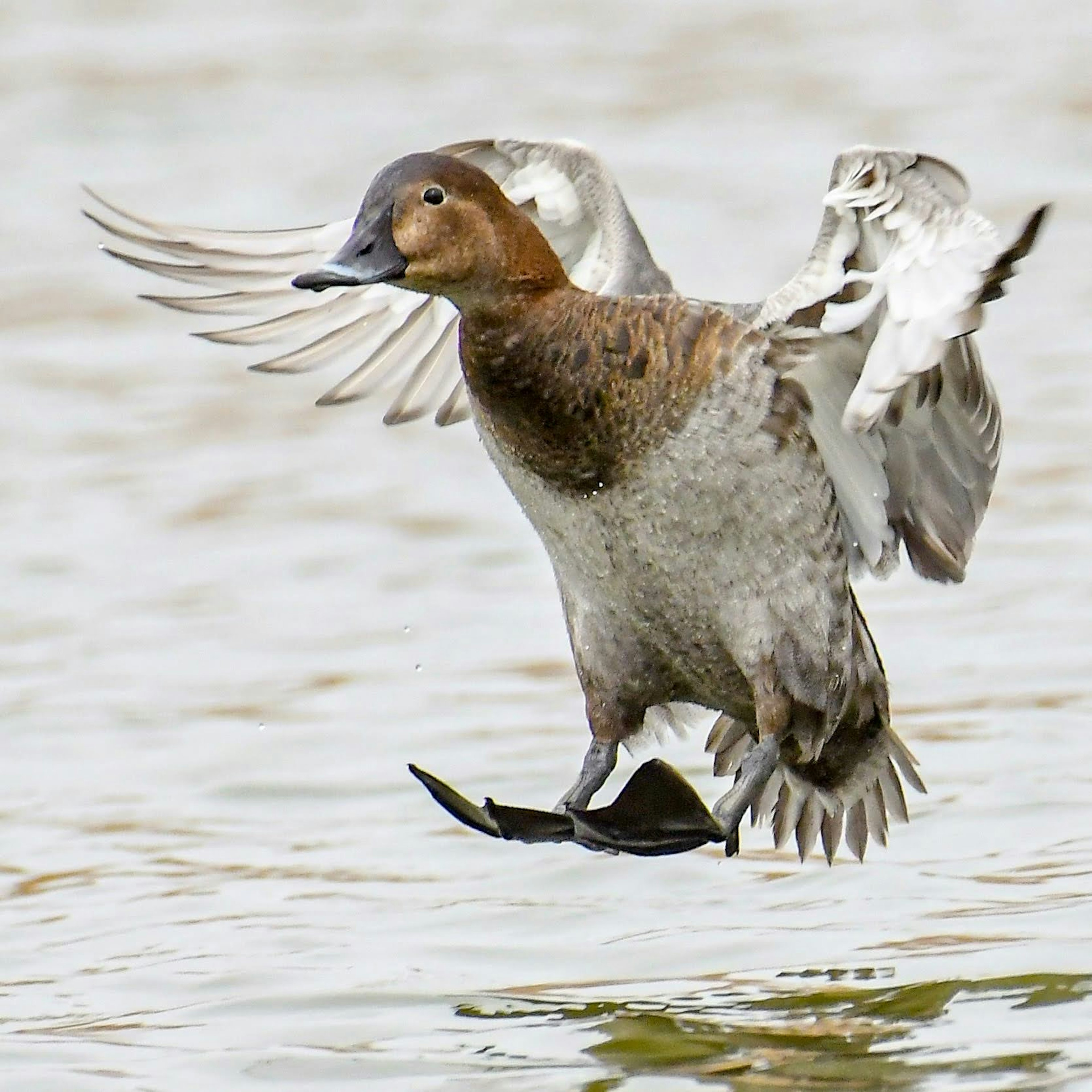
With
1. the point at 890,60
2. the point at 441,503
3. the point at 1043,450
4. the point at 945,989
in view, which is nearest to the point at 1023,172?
the point at 890,60

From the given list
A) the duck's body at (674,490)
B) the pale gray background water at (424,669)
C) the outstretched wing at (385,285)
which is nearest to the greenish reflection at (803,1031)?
the pale gray background water at (424,669)

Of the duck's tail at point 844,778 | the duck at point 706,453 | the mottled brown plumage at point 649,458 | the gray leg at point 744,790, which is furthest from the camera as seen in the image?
the duck's tail at point 844,778

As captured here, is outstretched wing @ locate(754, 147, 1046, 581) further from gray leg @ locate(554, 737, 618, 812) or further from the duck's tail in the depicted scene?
gray leg @ locate(554, 737, 618, 812)

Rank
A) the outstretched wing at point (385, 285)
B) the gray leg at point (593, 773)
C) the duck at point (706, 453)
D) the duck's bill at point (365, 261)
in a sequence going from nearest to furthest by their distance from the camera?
the duck's bill at point (365, 261) → the duck at point (706, 453) → the gray leg at point (593, 773) → the outstretched wing at point (385, 285)

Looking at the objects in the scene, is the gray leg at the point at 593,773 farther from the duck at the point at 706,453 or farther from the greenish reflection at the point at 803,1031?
the greenish reflection at the point at 803,1031

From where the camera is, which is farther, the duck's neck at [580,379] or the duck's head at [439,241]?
the duck's neck at [580,379]

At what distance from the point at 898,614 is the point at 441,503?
2.09m

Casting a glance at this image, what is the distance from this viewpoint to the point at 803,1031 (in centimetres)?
532

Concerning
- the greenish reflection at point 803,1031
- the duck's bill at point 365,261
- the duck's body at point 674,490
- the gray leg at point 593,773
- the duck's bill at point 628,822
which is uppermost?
the duck's bill at point 365,261

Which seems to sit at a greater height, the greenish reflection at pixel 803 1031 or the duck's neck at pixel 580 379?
the duck's neck at pixel 580 379

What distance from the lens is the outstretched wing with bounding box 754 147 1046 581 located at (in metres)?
4.90

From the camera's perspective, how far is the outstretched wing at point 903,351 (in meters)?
4.90

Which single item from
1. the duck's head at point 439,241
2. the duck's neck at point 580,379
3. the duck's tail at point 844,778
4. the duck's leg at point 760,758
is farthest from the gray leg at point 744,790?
the duck's head at point 439,241

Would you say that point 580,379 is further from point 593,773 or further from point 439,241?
point 593,773
